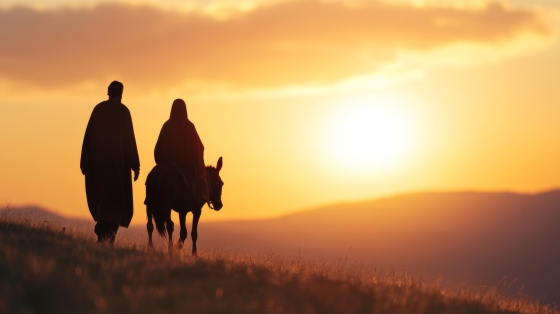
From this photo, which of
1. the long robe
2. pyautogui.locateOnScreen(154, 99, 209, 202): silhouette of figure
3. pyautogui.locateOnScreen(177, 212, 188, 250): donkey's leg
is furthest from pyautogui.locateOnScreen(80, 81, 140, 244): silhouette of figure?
pyautogui.locateOnScreen(177, 212, 188, 250): donkey's leg

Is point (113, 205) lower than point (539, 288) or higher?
higher

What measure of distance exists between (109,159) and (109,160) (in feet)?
0.06

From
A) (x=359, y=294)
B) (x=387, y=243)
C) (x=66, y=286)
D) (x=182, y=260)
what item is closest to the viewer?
(x=66, y=286)

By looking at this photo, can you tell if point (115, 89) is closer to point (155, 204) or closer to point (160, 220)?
point (155, 204)

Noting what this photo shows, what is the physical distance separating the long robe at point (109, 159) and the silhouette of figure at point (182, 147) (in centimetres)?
62

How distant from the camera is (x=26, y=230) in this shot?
623 inches

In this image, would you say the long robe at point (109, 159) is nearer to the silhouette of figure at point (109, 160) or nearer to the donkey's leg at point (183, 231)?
the silhouette of figure at point (109, 160)

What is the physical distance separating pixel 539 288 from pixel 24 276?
16369 cm

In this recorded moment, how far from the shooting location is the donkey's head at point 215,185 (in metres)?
19.2

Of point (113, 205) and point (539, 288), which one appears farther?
point (539, 288)

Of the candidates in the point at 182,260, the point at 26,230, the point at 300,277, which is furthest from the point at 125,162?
the point at 300,277

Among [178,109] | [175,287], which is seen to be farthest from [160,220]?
[175,287]

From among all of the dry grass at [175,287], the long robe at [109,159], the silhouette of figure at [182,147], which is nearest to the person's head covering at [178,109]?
the silhouette of figure at [182,147]

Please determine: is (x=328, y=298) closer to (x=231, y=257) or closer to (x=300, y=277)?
(x=300, y=277)
